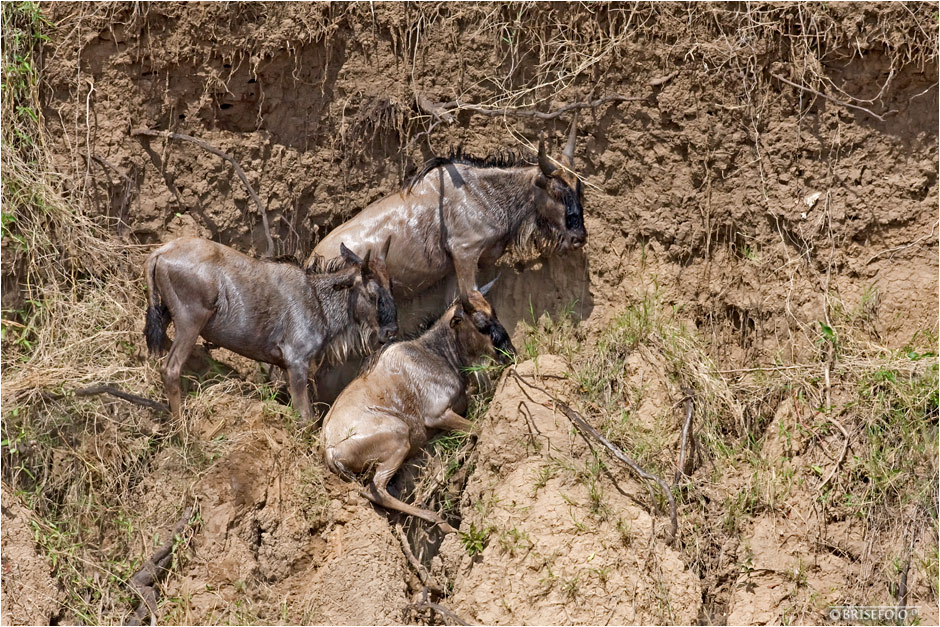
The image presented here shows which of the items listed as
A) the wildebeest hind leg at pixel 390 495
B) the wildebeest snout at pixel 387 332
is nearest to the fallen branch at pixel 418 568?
the wildebeest hind leg at pixel 390 495

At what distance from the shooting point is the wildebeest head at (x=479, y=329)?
9047 mm

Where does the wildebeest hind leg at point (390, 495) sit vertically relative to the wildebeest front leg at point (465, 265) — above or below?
below

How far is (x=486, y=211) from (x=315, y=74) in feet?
5.67

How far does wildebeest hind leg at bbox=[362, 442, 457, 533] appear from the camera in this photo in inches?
333

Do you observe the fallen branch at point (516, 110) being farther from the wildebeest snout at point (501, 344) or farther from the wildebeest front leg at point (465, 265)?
the wildebeest snout at point (501, 344)

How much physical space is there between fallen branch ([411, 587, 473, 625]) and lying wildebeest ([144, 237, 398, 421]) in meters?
1.57

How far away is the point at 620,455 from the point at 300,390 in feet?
7.60

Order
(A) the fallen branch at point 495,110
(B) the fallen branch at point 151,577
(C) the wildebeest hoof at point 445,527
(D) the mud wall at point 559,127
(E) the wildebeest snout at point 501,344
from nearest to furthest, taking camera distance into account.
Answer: (B) the fallen branch at point 151,577 < (C) the wildebeest hoof at point 445,527 < (E) the wildebeest snout at point 501,344 < (D) the mud wall at point 559,127 < (A) the fallen branch at point 495,110

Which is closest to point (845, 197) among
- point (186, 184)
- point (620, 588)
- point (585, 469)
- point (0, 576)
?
point (585, 469)

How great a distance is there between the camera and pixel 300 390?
8.84 metres

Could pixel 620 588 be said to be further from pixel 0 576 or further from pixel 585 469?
pixel 0 576

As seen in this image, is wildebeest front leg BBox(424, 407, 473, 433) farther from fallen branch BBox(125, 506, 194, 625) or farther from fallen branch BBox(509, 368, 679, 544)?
fallen branch BBox(125, 506, 194, 625)

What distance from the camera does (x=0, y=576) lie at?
807 cm

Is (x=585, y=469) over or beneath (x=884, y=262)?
beneath
